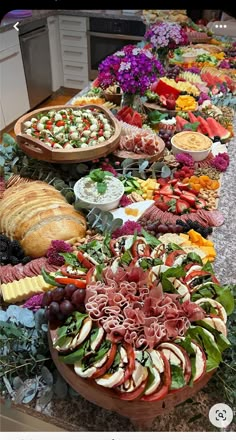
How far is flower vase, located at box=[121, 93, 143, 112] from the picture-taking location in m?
1.84

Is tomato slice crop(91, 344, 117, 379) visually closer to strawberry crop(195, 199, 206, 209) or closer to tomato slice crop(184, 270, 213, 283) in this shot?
tomato slice crop(184, 270, 213, 283)

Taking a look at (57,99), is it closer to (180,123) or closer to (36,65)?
(36,65)

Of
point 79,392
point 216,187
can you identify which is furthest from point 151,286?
point 216,187

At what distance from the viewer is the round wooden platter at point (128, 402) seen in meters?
0.71

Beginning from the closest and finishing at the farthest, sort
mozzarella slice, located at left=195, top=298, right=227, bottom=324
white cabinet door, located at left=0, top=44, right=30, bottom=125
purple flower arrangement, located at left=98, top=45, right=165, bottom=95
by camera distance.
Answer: mozzarella slice, located at left=195, top=298, right=227, bottom=324
white cabinet door, located at left=0, top=44, right=30, bottom=125
purple flower arrangement, located at left=98, top=45, right=165, bottom=95

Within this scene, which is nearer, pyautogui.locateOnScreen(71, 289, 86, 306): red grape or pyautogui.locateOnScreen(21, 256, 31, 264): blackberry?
pyautogui.locateOnScreen(71, 289, 86, 306): red grape

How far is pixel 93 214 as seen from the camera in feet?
4.04

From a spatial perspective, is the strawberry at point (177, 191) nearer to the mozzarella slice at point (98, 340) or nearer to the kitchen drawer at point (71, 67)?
the kitchen drawer at point (71, 67)

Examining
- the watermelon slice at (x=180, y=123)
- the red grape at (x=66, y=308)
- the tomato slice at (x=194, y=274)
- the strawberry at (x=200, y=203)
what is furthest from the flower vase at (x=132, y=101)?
the red grape at (x=66, y=308)

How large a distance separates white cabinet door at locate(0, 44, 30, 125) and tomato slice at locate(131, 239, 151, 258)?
46cm

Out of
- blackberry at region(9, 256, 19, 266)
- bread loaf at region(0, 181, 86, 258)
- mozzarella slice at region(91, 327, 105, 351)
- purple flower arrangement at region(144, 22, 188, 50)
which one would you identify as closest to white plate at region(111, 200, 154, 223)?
bread loaf at region(0, 181, 86, 258)

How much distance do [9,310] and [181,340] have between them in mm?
407
